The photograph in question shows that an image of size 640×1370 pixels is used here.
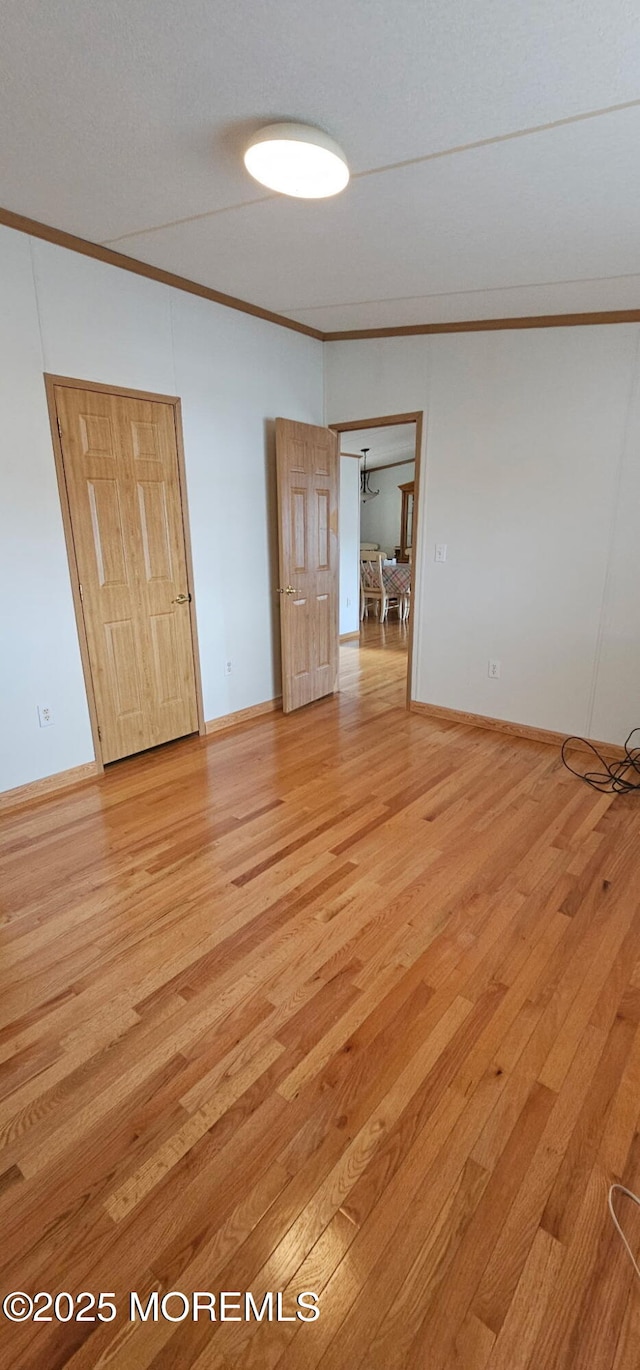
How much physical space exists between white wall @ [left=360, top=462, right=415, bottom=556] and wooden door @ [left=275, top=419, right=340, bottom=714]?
716cm

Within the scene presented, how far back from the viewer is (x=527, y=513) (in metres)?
3.55

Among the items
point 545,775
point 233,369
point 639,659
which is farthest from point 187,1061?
point 233,369

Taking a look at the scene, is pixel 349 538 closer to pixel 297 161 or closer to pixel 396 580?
pixel 396 580

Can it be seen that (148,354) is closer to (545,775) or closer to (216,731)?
(216,731)

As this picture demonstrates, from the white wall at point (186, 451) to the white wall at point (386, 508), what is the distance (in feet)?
23.7

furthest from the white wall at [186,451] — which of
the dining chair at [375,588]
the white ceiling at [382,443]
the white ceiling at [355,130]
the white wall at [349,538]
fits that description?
the dining chair at [375,588]

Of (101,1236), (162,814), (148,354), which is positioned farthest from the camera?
(148,354)

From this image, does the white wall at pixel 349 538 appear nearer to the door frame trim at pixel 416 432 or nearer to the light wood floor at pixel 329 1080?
the door frame trim at pixel 416 432

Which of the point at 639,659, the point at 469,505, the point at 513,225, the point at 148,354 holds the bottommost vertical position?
the point at 639,659

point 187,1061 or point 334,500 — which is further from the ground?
point 334,500

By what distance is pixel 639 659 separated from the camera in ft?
10.8

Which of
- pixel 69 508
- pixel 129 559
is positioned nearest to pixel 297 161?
pixel 69 508

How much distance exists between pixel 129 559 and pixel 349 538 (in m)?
3.62

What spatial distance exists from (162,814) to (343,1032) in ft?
5.03
